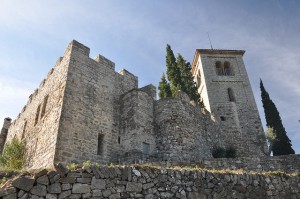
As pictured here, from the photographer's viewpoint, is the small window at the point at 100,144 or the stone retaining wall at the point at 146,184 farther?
the small window at the point at 100,144

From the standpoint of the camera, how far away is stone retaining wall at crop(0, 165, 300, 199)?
17.7ft

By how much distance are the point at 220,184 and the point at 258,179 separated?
159 cm

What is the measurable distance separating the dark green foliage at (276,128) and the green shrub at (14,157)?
1918 centimetres

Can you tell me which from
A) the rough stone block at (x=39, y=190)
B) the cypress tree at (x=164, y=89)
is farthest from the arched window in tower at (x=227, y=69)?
the rough stone block at (x=39, y=190)

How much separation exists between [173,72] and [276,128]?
1070 centimetres

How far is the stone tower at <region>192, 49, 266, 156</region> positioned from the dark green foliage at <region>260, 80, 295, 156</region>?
906mm

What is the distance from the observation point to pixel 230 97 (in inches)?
1037

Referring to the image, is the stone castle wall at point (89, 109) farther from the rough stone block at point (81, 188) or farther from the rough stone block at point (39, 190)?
the rough stone block at point (39, 190)

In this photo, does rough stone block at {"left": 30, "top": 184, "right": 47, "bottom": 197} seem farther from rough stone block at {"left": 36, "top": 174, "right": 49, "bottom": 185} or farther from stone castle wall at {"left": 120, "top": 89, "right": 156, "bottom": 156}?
stone castle wall at {"left": 120, "top": 89, "right": 156, "bottom": 156}

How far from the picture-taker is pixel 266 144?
899 inches

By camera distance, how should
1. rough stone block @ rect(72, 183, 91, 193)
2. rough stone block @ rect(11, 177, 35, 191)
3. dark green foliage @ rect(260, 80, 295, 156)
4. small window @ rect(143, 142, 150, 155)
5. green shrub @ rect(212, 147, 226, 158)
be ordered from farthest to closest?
dark green foliage @ rect(260, 80, 295, 156) → green shrub @ rect(212, 147, 226, 158) → small window @ rect(143, 142, 150, 155) → rough stone block @ rect(72, 183, 91, 193) → rough stone block @ rect(11, 177, 35, 191)

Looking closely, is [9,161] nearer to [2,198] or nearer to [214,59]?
[2,198]

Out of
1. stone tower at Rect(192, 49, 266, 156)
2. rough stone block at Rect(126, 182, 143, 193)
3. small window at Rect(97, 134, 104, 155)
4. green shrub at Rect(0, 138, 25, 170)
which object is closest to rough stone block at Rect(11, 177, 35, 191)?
rough stone block at Rect(126, 182, 143, 193)

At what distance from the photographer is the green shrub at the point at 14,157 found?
47.1 ft
